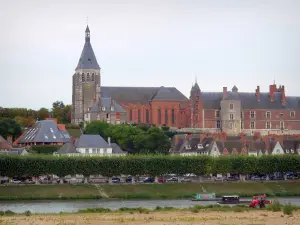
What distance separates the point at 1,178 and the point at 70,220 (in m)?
33.4

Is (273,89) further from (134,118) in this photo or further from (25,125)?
(25,125)

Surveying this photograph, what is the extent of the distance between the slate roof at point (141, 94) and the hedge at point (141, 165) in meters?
50.0

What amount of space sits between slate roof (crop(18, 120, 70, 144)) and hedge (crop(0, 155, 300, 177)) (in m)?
23.4

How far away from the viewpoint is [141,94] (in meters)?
148

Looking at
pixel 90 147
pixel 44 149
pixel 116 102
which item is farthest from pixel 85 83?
pixel 90 147

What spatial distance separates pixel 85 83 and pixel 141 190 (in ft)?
190

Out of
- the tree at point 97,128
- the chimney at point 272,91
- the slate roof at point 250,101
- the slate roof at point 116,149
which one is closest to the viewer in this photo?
the slate roof at point 116,149

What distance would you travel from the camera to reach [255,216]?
60938 millimetres

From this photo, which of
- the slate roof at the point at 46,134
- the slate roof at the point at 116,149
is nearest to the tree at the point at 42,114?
the slate roof at the point at 46,134

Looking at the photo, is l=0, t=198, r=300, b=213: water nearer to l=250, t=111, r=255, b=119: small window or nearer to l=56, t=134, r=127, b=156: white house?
l=56, t=134, r=127, b=156: white house

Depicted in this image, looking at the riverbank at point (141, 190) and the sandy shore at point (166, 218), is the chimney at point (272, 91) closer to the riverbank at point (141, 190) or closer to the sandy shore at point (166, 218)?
the riverbank at point (141, 190)

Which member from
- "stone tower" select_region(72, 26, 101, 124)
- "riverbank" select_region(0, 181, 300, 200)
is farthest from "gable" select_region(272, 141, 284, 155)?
"stone tower" select_region(72, 26, 101, 124)

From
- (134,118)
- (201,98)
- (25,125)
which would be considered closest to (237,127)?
(201,98)

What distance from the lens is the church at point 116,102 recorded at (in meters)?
140
